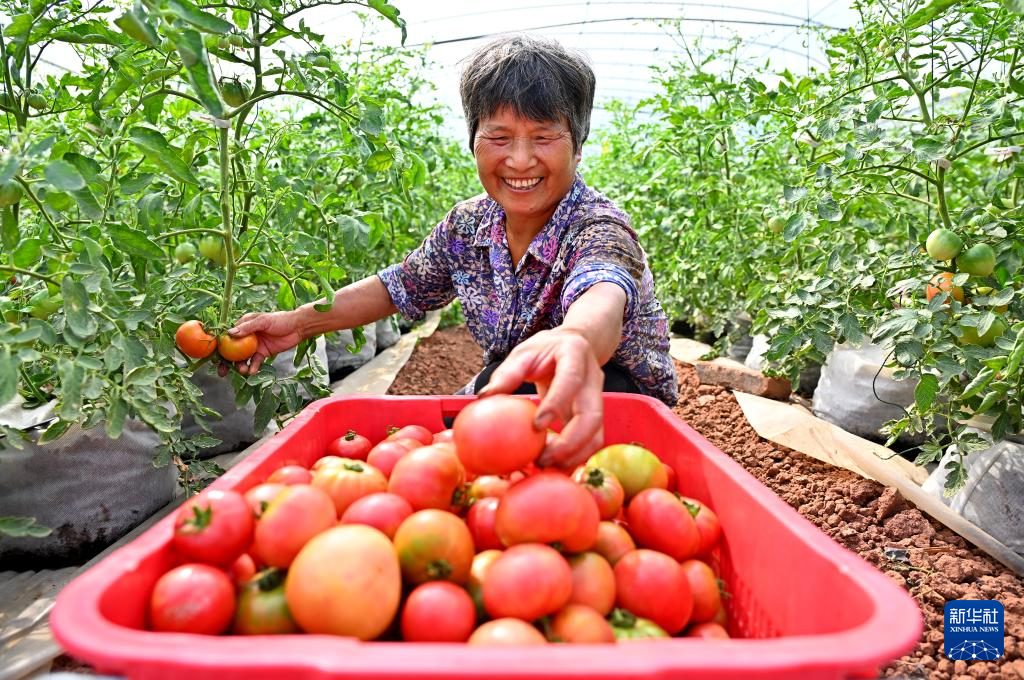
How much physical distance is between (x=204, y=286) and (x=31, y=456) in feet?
2.07

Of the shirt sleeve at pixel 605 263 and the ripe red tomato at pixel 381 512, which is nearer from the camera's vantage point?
the ripe red tomato at pixel 381 512

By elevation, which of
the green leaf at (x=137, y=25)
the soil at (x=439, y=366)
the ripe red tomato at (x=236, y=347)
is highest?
the green leaf at (x=137, y=25)

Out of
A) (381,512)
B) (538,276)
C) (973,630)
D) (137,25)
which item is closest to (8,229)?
(137,25)

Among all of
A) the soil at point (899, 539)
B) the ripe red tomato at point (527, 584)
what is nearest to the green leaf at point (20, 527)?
the ripe red tomato at point (527, 584)

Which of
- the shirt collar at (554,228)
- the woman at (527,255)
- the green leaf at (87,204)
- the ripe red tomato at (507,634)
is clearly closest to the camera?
the ripe red tomato at (507,634)

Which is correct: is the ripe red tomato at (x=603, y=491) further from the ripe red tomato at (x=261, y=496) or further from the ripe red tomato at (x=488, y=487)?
the ripe red tomato at (x=261, y=496)

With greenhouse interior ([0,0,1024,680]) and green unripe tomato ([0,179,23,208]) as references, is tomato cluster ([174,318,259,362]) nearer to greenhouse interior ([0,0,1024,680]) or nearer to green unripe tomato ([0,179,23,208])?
greenhouse interior ([0,0,1024,680])

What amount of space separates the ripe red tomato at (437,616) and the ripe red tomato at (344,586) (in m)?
0.03

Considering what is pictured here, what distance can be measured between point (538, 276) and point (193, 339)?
94cm

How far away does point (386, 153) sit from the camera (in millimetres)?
1896

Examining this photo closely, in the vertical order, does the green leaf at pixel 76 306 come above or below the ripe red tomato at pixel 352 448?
above

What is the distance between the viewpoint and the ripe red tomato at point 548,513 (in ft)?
3.13

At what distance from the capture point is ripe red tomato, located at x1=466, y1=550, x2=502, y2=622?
97 centimetres

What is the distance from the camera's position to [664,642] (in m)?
0.70
